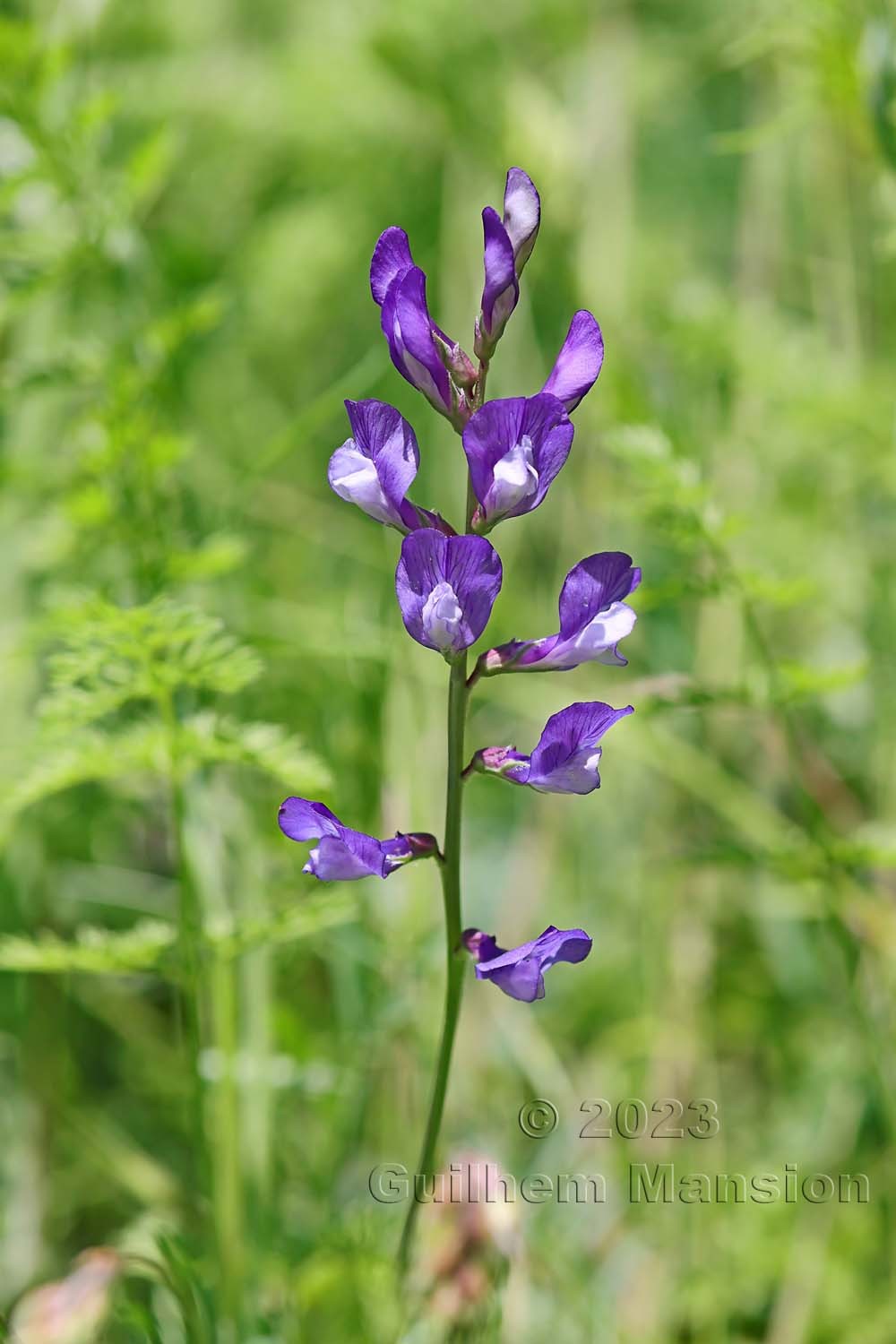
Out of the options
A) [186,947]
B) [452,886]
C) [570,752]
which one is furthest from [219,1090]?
[570,752]

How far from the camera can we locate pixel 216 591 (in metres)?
1.53

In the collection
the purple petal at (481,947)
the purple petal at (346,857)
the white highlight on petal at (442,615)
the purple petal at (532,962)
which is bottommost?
the purple petal at (532,962)

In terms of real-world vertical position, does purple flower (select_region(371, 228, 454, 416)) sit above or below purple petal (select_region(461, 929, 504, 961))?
above

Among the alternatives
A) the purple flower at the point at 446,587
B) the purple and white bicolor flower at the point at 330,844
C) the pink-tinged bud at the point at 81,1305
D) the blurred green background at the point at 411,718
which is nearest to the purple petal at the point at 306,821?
the purple and white bicolor flower at the point at 330,844

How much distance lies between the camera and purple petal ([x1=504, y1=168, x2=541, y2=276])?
0.76 m

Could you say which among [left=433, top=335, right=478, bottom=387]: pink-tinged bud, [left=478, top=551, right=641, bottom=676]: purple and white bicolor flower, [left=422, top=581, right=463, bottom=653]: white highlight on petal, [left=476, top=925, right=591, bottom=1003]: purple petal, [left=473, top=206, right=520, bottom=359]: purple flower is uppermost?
[left=473, top=206, right=520, bottom=359]: purple flower

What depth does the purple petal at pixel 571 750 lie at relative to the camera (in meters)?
0.72

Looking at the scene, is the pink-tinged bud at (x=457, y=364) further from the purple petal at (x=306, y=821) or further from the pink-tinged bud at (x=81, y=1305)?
the pink-tinged bud at (x=81, y=1305)

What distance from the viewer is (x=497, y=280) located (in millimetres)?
755

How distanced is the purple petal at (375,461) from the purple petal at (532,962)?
0.27 metres

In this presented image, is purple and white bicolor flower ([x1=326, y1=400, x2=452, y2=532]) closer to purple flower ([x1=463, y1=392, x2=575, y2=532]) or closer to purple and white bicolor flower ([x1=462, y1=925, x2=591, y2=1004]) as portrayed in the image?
purple flower ([x1=463, y1=392, x2=575, y2=532])

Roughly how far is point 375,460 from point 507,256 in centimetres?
14

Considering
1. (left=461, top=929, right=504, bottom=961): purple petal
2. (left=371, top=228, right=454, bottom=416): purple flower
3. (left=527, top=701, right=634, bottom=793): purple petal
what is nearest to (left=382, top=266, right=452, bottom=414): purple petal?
(left=371, top=228, right=454, bottom=416): purple flower

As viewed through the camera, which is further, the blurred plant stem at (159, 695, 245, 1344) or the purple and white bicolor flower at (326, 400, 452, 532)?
the blurred plant stem at (159, 695, 245, 1344)
